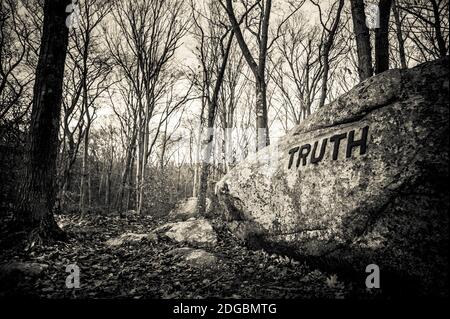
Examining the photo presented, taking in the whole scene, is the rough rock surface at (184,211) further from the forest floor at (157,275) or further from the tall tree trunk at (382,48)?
the tall tree trunk at (382,48)

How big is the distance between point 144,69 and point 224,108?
6917 mm

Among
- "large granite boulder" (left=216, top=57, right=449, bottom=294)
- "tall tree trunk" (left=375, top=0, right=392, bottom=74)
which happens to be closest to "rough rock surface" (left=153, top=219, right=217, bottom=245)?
"large granite boulder" (left=216, top=57, right=449, bottom=294)

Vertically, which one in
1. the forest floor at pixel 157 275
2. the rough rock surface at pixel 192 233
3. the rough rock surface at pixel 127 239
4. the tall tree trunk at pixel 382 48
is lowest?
the forest floor at pixel 157 275

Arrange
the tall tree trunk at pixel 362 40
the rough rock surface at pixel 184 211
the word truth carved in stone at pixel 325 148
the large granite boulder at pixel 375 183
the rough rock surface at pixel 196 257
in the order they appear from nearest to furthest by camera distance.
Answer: the large granite boulder at pixel 375 183, the word truth carved in stone at pixel 325 148, the rough rock surface at pixel 196 257, the tall tree trunk at pixel 362 40, the rough rock surface at pixel 184 211

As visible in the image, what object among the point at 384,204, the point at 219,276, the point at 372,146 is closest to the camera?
the point at 384,204

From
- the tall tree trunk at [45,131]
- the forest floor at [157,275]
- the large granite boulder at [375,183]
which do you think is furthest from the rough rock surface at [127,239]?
the large granite boulder at [375,183]

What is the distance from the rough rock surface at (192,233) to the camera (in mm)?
5212

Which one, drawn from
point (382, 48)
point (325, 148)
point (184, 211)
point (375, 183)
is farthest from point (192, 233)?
point (184, 211)

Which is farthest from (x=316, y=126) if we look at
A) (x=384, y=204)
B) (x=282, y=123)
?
(x=282, y=123)

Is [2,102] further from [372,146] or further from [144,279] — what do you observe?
[372,146]

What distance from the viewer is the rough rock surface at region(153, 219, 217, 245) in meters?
5.21

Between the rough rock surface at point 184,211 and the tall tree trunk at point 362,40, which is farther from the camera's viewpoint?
the rough rock surface at point 184,211

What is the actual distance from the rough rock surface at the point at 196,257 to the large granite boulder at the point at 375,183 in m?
0.99
